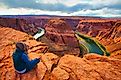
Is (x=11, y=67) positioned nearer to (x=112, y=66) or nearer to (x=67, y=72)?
(x=67, y=72)

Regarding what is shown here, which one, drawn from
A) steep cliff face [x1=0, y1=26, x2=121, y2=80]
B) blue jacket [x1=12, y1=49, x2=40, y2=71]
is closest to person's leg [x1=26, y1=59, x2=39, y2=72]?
blue jacket [x1=12, y1=49, x2=40, y2=71]

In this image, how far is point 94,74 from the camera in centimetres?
1051

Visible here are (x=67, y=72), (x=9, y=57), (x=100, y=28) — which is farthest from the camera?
(x=100, y=28)

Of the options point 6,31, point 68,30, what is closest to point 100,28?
point 68,30

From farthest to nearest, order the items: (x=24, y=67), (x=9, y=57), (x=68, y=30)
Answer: (x=68, y=30) < (x=9, y=57) < (x=24, y=67)

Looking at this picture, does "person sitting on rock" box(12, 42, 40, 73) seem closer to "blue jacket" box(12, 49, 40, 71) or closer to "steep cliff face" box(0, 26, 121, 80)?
"blue jacket" box(12, 49, 40, 71)

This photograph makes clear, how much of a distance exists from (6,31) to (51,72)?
6.12m

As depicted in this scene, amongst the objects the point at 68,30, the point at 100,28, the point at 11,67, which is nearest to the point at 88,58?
the point at 11,67

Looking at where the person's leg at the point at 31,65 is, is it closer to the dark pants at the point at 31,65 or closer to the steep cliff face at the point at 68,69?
the dark pants at the point at 31,65

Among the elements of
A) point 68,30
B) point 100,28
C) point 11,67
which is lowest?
point 100,28

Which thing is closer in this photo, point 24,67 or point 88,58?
point 24,67

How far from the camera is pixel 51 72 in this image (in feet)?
35.7

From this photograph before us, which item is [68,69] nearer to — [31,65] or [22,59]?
[31,65]

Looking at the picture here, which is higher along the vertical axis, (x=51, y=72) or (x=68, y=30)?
(x=51, y=72)
